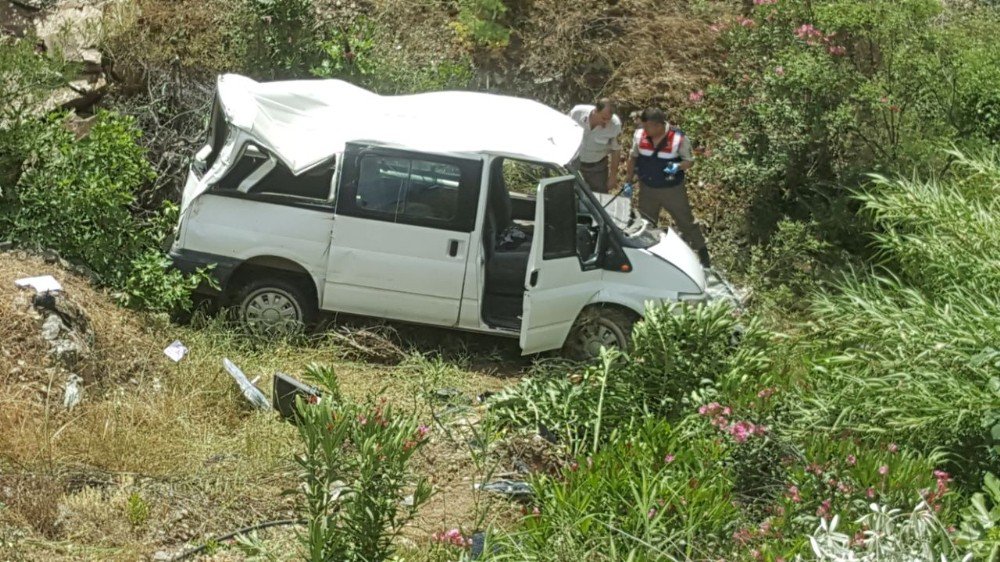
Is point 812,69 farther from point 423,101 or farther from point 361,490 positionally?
point 361,490

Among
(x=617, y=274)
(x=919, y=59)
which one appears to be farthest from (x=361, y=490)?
(x=919, y=59)

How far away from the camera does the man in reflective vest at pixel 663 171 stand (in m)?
12.1

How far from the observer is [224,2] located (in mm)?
13914

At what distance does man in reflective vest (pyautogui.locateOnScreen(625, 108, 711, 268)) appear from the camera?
12086 mm

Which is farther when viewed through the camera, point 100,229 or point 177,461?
point 100,229

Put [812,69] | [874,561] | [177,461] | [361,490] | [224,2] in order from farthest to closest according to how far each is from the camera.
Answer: [224,2] < [812,69] < [177,461] < [361,490] < [874,561]

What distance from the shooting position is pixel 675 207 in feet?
40.3

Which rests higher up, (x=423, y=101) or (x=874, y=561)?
(x=423, y=101)

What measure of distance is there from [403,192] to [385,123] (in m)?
0.65

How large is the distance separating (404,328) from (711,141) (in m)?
5.34

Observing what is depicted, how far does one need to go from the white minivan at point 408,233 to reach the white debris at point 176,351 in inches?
30.7

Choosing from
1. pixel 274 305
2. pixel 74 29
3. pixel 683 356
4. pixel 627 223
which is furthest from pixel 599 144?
pixel 74 29

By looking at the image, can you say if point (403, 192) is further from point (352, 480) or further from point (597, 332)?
point (352, 480)

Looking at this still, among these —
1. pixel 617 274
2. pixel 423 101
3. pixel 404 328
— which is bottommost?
pixel 404 328
